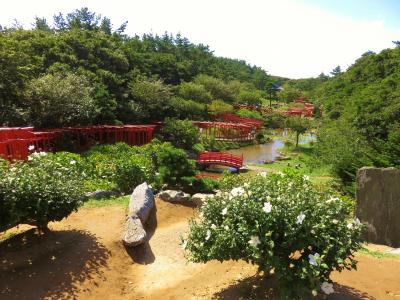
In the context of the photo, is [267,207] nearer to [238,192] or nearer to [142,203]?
[238,192]

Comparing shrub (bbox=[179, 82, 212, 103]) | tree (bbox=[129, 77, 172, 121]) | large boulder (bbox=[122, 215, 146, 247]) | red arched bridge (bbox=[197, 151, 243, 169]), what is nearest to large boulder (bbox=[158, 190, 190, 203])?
large boulder (bbox=[122, 215, 146, 247])

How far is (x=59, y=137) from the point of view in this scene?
60.6 feet

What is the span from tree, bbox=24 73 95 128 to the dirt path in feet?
37.0

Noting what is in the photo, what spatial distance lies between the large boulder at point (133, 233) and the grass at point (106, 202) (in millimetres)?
1441

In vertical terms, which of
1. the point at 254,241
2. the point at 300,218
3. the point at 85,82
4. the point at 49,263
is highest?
the point at 85,82

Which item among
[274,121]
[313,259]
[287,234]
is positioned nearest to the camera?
[313,259]

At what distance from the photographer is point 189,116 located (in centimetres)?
3391

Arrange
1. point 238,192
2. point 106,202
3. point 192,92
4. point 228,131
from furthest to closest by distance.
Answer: point 192,92 < point 228,131 < point 106,202 < point 238,192

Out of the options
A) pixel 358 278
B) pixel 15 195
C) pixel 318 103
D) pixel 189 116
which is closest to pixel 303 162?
pixel 189 116

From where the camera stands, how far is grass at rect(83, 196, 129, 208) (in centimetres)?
1017

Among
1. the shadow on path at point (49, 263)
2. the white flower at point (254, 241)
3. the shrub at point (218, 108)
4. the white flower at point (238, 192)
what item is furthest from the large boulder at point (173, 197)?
the shrub at point (218, 108)

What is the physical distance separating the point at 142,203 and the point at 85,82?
1452cm

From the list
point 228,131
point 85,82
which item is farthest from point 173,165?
point 228,131

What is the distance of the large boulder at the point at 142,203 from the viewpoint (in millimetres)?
9336
